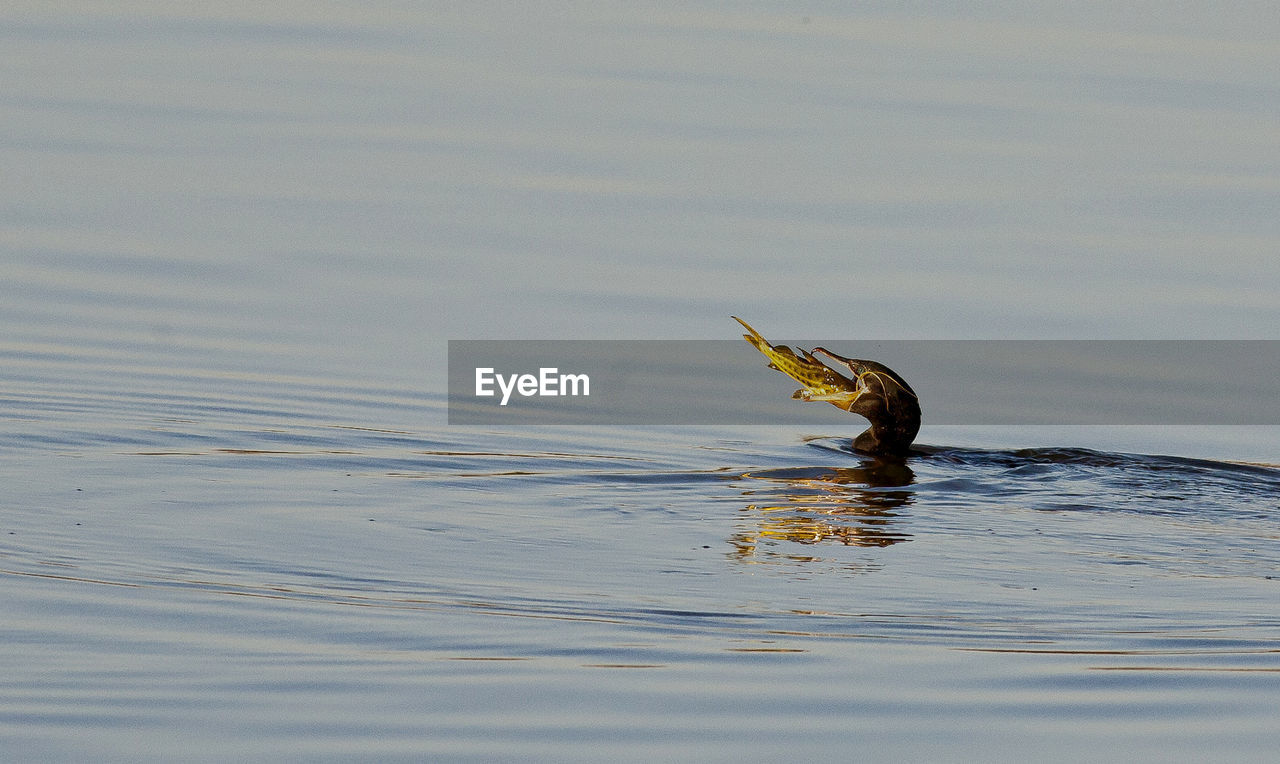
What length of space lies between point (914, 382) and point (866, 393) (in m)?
1.54

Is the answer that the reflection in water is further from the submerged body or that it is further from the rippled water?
the submerged body

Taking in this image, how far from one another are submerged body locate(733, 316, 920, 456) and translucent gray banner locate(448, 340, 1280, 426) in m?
0.67

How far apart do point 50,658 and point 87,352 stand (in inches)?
223

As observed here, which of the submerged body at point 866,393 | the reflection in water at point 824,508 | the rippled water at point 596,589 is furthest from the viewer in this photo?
the submerged body at point 866,393

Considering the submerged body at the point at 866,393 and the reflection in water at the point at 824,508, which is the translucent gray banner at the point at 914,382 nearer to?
the submerged body at the point at 866,393

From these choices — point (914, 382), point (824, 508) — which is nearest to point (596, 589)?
point (824, 508)

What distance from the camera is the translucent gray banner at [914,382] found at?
37.9 ft

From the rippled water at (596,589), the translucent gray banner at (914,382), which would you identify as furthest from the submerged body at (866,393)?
the translucent gray banner at (914,382)

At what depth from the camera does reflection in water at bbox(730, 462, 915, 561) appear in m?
8.59

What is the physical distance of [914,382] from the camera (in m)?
12.3

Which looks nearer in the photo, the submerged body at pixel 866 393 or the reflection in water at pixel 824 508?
the reflection in water at pixel 824 508

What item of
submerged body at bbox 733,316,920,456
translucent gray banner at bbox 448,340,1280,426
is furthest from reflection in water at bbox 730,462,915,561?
translucent gray banner at bbox 448,340,1280,426

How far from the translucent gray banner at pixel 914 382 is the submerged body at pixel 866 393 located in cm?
67

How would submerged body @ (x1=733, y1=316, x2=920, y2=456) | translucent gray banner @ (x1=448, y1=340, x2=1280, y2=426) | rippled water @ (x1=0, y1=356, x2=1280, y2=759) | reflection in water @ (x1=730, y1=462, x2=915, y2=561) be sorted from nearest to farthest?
rippled water @ (x1=0, y1=356, x2=1280, y2=759)
reflection in water @ (x1=730, y1=462, x2=915, y2=561)
submerged body @ (x1=733, y1=316, x2=920, y2=456)
translucent gray banner @ (x1=448, y1=340, x2=1280, y2=426)
